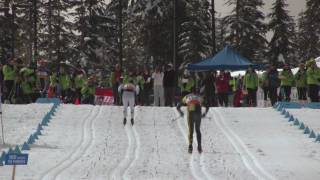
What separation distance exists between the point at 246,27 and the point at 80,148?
160 feet

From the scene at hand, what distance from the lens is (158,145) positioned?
1848 centimetres

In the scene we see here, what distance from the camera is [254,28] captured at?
214ft

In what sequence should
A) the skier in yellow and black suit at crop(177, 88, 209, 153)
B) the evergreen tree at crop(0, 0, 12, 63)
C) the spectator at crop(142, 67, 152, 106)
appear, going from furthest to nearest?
the evergreen tree at crop(0, 0, 12, 63)
the spectator at crop(142, 67, 152, 106)
the skier in yellow and black suit at crop(177, 88, 209, 153)

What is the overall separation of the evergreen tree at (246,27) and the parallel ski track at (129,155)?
42846 mm

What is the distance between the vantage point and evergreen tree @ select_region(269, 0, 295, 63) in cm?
6962

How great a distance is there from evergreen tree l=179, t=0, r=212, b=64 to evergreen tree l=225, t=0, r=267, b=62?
35.9 feet

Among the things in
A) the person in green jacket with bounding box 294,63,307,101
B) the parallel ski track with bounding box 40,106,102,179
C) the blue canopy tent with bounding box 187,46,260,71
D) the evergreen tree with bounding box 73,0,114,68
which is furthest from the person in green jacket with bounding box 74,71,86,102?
the evergreen tree with bounding box 73,0,114,68

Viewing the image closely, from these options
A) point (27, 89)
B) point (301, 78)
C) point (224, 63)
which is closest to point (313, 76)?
point (301, 78)

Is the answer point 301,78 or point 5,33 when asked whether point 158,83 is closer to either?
point 301,78

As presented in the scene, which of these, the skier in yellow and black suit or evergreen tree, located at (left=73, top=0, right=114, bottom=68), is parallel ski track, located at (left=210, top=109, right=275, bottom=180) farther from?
evergreen tree, located at (left=73, top=0, right=114, bottom=68)

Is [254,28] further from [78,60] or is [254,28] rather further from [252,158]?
[252,158]

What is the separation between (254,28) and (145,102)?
3705 cm

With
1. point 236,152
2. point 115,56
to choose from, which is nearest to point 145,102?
point 236,152

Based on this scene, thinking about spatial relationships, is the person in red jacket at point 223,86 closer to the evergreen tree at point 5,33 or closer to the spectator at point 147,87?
the spectator at point 147,87
